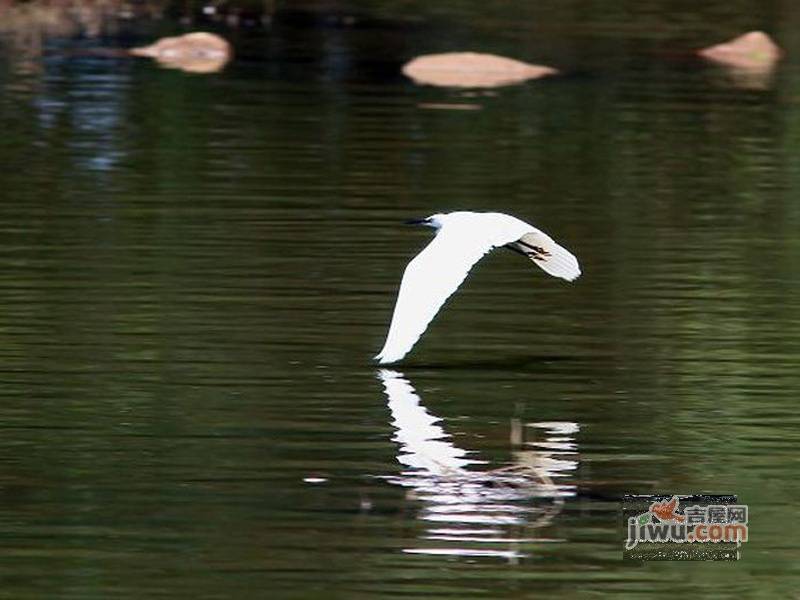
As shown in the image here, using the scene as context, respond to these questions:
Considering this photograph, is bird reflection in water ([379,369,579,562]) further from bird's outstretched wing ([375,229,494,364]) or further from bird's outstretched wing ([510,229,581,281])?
bird's outstretched wing ([510,229,581,281])

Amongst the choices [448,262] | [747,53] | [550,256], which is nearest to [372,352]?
[550,256]

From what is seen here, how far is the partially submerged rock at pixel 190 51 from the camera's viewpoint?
95.3ft

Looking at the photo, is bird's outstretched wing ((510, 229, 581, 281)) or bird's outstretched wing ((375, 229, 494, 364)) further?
bird's outstretched wing ((510, 229, 581, 281))

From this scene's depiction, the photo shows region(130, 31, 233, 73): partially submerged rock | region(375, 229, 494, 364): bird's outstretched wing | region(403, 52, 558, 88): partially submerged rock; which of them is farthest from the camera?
region(130, 31, 233, 73): partially submerged rock

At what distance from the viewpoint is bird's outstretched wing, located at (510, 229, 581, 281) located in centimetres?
1241

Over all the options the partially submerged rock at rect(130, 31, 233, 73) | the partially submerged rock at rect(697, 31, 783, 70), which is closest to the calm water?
the partially submerged rock at rect(130, 31, 233, 73)

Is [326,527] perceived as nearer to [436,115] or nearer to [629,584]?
[629,584]

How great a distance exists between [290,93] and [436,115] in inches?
98.4

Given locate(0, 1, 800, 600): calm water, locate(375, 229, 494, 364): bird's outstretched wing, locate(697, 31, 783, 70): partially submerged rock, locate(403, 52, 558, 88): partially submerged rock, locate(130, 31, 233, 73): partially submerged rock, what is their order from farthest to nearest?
locate(697, 31, 783, 70): partially submerged rock → locate(130, 31, 233, 73): partially submerged rock → locate(403, 52, 558, 88): partially submerged rock → locate(375, 229, 494, 364): bird's outstretched wing → locate(0, 1, 800, 600): calm water

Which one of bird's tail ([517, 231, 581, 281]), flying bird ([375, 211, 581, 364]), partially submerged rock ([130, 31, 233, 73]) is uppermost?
flying bird ([375, 211, 581, 364])

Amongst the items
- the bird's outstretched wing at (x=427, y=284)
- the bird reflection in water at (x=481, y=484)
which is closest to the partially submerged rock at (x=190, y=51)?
the bird's outstretched wing at (x=427, y=284)

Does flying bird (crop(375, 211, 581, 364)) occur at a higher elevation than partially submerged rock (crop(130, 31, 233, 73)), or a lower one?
higher

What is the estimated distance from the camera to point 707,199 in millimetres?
18938

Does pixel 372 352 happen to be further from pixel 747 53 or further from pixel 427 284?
pixel 747 53
